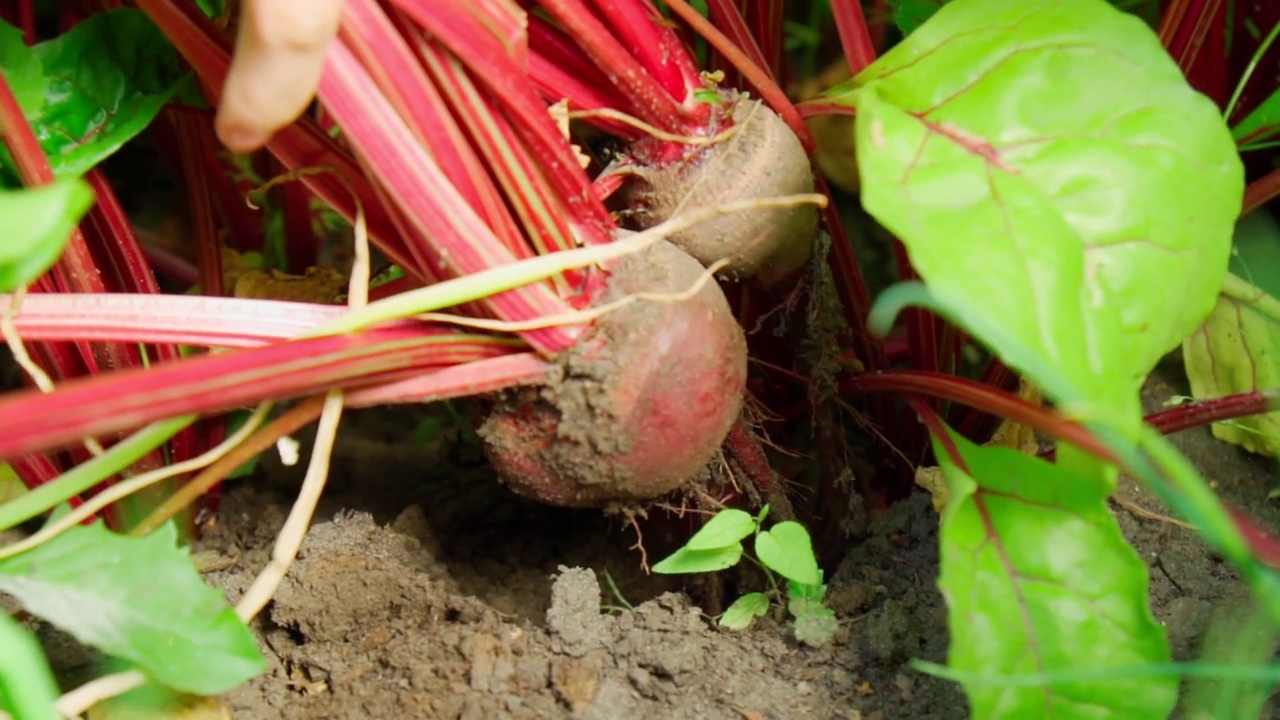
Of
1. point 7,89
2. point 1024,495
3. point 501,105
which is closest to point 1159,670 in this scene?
point 1024,495

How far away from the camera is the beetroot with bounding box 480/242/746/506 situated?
32.0 inches

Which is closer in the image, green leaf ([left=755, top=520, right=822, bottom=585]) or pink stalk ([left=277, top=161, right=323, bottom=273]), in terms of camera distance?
green leaf ([left=755, top=520, right=822, bottom=585])

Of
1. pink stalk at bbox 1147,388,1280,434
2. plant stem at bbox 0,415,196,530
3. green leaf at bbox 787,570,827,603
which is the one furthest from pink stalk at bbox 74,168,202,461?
pink stalk at bbox 1147,388,1280,434

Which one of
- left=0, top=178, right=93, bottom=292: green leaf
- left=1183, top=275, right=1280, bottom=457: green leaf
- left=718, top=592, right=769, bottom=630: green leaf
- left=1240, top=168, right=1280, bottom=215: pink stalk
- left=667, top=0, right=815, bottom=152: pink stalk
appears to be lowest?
left=718, top=592, right=769, bottom=630: green leaf

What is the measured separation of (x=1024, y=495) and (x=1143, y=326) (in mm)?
144

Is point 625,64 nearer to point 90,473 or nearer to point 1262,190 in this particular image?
point 90,473

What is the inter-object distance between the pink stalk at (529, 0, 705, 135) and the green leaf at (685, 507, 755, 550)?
33cm

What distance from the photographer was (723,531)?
2.86ft

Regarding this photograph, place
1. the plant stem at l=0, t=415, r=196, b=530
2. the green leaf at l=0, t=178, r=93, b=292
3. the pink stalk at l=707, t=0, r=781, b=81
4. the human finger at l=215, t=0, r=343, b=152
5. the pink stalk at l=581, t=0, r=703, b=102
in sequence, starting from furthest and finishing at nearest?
the pink stalk at l=707, t=0, r=781, b=81
the pink stalk at l=581, t=0, r=703, b=102
the plant stem at l=0, t=415, r=196, b=530
the human finger at l=215, t=0, r=343, b=152
the green leaf at l=0, t=178, r=93, b=292

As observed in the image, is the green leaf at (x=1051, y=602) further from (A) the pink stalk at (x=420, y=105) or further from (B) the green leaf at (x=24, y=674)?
(B) the green leaf at (x=24, y=674)

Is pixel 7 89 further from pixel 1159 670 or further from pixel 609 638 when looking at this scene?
pixel 1159 670

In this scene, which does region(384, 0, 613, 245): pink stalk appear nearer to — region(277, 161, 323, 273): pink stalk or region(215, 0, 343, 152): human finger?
region(215, 0, 343, 152): human finger

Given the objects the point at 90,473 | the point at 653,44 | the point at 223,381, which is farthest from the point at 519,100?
the point at 90,473

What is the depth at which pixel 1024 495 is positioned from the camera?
2.48ft
